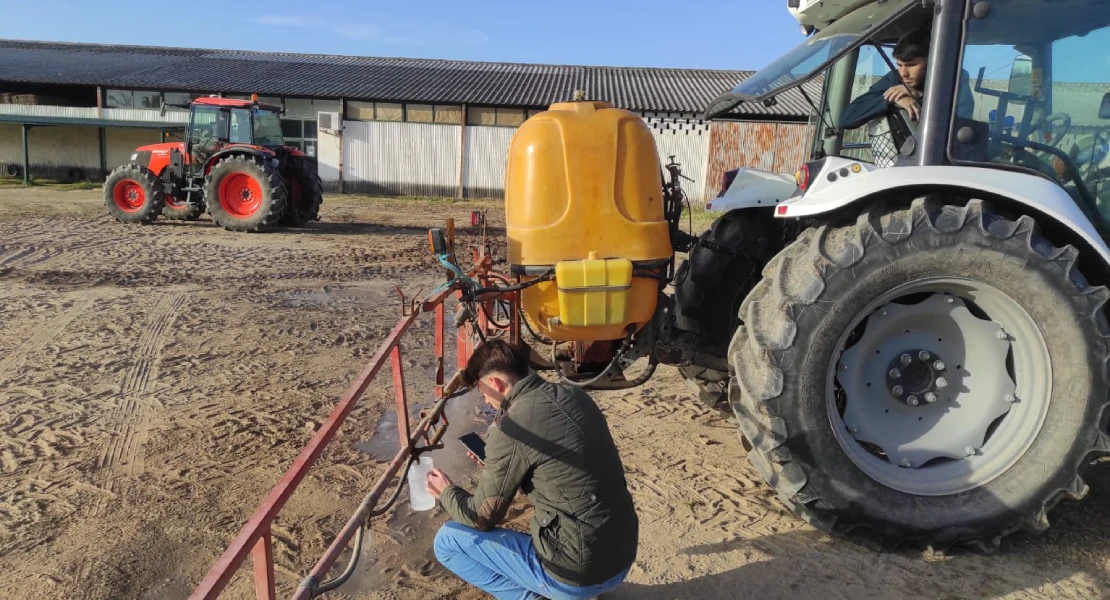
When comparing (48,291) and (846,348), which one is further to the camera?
(48,291)

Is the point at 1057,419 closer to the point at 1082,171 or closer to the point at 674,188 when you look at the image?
the point at 1082,171

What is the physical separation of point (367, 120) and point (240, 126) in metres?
8.24

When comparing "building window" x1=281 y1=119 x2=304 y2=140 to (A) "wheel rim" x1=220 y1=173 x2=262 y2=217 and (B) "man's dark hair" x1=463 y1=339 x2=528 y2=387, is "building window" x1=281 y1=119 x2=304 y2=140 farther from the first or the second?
(B) "man's dark hair" x1=463 y1=339 x2=528 y2=387

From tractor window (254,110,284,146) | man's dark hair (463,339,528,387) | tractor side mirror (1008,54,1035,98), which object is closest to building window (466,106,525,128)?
tractor window (254,110,284,146)

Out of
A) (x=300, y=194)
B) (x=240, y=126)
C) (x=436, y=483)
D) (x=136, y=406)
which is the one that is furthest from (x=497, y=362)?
(x=240, y=126)

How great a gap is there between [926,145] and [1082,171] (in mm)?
796

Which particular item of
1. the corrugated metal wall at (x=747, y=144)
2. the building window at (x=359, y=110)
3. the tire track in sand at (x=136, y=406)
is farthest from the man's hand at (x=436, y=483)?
the building window at (x=359, y=110)

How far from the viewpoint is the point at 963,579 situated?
2.78m

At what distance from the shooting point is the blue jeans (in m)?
2.38

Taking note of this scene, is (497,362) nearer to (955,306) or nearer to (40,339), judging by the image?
(955,306)

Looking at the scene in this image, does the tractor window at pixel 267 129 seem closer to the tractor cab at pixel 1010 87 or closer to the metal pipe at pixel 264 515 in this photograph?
the tractor cab at pixel 1010 87

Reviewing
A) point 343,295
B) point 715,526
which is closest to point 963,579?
point 715,526

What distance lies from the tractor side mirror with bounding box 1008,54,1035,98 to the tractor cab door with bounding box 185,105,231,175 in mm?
11712

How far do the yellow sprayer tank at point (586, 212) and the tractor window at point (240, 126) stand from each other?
10737 millimetres
